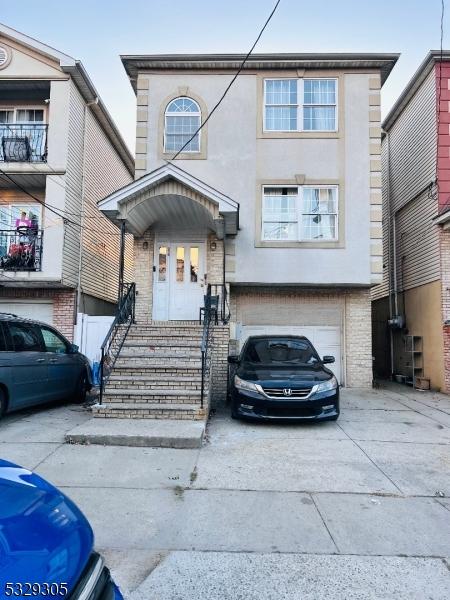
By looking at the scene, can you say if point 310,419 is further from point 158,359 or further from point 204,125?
point 204,125

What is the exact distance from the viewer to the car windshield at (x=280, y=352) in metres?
8.41

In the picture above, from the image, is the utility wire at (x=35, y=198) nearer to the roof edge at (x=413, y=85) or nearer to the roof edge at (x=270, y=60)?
the roof edge at (x=270, y=60)

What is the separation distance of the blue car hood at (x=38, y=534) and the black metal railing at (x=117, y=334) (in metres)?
5.51

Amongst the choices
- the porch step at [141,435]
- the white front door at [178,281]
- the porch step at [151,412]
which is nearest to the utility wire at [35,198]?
the white front door at [178,281]

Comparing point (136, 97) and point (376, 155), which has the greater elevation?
point (136, 97)

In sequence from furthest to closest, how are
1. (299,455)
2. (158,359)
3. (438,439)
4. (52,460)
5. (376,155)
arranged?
1. (376,155)
2. (158,359)
3. (438,439)
4. (299,455)
5. (52,460)

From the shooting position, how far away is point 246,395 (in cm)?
725

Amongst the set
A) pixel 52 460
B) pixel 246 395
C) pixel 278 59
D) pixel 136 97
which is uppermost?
pixel 278 59

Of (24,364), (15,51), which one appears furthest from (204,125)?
(24,364)

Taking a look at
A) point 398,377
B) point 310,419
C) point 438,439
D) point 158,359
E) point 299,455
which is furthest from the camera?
point 398,377

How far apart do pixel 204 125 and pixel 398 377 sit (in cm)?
977

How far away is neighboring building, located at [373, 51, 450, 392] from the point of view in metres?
12.0

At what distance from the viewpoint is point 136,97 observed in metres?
12.8

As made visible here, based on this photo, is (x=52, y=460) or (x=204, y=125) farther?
(x=204, y=125)
